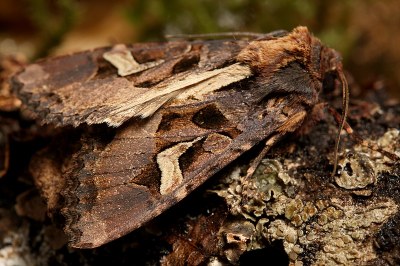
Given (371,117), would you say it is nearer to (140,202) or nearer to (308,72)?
(308,72)

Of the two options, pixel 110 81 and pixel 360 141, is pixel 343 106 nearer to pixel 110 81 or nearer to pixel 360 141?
pixel 360 141

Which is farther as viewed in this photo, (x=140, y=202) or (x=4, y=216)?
(x=4, y=216)

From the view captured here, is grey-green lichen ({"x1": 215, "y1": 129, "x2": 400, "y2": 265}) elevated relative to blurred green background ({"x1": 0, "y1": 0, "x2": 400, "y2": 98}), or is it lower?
lower

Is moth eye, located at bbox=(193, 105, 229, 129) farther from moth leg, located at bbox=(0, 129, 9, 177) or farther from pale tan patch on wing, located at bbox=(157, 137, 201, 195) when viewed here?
moth leg, located at bbox=(0, 129, 9, 177)

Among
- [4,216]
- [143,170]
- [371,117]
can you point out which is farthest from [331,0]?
[4,216]

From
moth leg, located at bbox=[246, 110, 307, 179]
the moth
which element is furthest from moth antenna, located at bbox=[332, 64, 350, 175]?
moth leg, located at bbox=[246, 110, 307, 179]

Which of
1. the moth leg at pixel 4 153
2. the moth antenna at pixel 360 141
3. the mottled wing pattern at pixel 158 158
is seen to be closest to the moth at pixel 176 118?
the mottled wing pattern at pixel 158 158

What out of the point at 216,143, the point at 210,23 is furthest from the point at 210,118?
the point at 210,23
